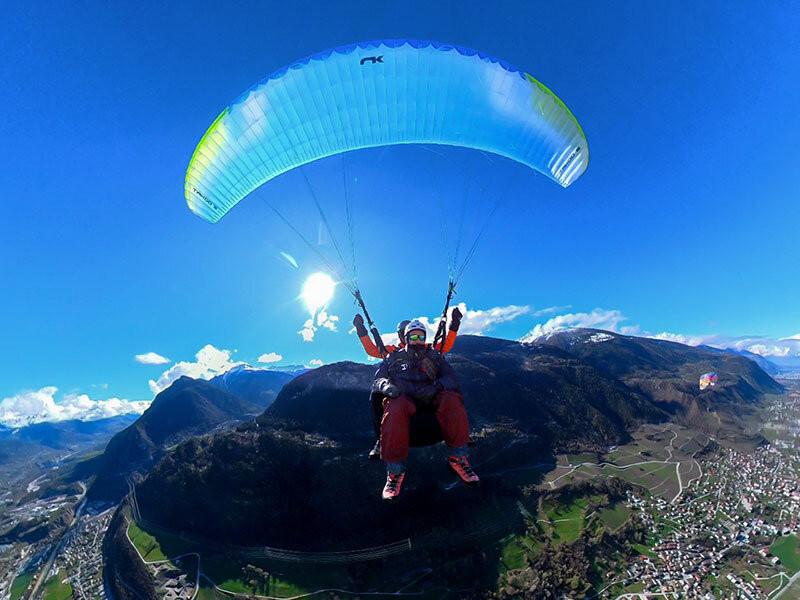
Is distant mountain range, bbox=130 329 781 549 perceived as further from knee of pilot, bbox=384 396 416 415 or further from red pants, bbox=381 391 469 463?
knee of pilot, bbox=384 396 416 415

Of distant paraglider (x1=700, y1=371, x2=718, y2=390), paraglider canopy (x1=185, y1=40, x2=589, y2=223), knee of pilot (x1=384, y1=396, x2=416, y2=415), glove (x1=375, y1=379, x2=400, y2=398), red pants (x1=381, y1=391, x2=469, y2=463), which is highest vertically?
paraglider canopy (x1=185, y1=40, x2=589, y2=223)

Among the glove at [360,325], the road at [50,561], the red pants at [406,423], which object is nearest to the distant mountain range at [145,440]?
the road at [50,561]

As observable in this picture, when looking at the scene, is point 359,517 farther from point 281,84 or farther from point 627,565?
point 281,84

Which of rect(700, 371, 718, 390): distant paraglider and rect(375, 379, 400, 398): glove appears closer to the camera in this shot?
rect(375, 379, 400, 398): glove

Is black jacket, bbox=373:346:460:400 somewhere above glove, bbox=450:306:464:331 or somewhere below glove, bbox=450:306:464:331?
below

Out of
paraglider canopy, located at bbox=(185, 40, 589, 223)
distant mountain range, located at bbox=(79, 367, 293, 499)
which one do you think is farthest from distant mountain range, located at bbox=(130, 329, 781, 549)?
distant mountain range, located at bbox=(79, 367, 293, 499)

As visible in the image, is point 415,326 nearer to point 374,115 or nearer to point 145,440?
point 374,115

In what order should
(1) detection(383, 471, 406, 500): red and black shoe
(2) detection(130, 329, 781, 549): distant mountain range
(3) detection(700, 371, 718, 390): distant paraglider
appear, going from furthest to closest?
(3) detection(700, 371, 718, 390): distant paraglider
(2) detection(130, 329, 781, 549): distant mountain range
(1) detection(383, 471, 406, 500): red and black shoe
